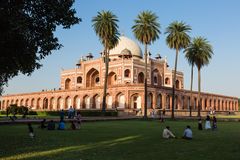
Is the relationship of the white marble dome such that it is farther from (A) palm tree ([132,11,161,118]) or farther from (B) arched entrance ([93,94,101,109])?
(A) palm tree ([132,11,161,118])

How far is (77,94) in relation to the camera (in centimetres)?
8581

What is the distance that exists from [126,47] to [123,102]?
26.3m

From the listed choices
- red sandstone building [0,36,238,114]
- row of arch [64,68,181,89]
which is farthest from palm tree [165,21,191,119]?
row of arch [64,68,181,89]

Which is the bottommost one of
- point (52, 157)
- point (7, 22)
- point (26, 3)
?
point (52, 157)

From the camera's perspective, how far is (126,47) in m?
95.1

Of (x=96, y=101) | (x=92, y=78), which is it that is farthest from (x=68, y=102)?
(x=96, y=101)

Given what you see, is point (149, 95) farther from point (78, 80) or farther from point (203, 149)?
point (203, 149)

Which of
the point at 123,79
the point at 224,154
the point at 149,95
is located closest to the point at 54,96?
the point at 123,79

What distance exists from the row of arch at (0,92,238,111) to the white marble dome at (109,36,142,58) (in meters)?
17.9

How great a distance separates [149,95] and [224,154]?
60.3 m

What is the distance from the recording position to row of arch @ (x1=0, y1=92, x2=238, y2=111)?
73.7 metres

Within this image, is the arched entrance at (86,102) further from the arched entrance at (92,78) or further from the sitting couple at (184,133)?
the sitting couple at (184,133)

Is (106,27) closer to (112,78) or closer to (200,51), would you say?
(200,51)

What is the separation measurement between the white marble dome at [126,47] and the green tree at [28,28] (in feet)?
245
